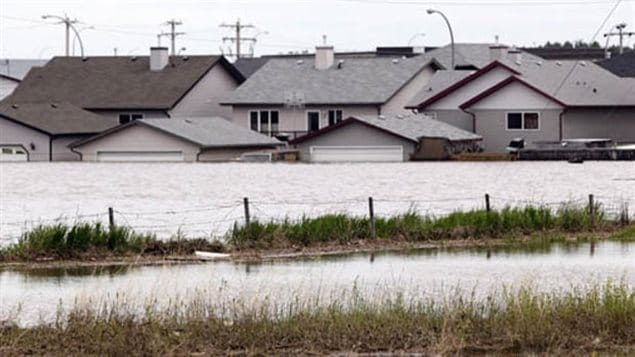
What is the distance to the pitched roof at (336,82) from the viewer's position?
3770 inches

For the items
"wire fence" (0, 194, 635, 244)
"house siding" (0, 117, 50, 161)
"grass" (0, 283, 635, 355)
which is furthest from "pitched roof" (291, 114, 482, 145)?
"grass" (0, 283, 635, 355)

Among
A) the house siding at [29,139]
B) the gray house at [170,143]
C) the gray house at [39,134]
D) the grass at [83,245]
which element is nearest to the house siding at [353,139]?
the gray house at [170,143]

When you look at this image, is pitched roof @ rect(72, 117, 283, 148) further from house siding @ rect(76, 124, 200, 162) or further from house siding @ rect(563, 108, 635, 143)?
house siding @ rect(563, 108, 635, 143)

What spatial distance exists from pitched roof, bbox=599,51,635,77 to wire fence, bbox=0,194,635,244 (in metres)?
45.0

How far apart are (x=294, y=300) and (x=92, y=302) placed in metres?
2.72

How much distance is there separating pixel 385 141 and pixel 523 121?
7404 millimetres

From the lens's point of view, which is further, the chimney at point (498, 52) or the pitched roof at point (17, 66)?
the pitched roof at point (17, 66)

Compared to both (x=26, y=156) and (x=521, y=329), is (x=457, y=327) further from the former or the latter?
(x=26, y=156)

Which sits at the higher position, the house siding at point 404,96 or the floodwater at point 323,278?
the house siding at point 404,96

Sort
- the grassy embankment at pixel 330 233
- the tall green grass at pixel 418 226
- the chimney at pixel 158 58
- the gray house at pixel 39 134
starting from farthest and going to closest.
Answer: the chimney at pixel 158 58
the gray house at pixel 39 134
the tall green grass at pixel 418 226
the grassy embankment at pixel 330 233

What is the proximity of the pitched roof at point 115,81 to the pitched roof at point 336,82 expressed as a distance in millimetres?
3983

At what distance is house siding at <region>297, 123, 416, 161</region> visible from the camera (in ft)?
271

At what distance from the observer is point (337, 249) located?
1249 inches

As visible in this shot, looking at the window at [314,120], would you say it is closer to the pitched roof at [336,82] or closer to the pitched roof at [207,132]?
the pitched roof at [336,82]
